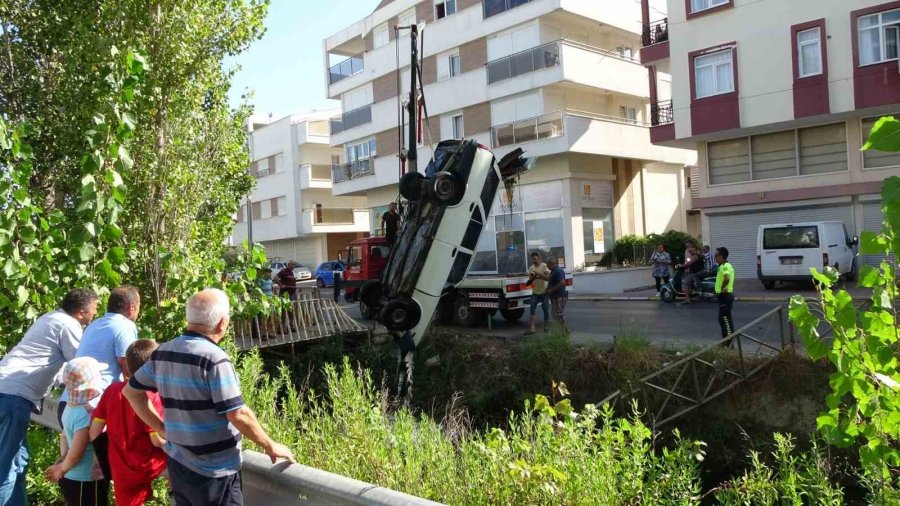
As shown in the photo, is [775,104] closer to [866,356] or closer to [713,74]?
[713,74]

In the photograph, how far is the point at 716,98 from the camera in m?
25.0

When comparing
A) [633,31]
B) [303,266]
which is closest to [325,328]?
[633,31]

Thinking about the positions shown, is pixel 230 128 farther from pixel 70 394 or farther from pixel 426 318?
pixel 426 318

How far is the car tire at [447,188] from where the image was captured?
482 inches

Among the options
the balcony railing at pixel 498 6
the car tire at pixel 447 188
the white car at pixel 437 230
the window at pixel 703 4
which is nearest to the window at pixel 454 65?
the balcony railing at pixel 498 6

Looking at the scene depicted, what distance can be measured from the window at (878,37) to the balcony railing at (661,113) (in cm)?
647

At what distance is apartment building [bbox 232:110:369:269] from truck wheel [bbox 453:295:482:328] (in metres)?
32.3

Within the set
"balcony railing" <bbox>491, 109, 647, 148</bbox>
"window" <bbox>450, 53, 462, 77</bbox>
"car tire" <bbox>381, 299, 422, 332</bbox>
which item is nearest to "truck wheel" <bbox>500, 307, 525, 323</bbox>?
"car tire" <bbox>381, 299, 422, 332</bbox>

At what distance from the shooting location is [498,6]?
1198 inches

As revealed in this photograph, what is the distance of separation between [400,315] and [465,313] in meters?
5.03

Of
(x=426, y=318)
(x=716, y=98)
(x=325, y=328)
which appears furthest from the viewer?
(x=716, y=98)

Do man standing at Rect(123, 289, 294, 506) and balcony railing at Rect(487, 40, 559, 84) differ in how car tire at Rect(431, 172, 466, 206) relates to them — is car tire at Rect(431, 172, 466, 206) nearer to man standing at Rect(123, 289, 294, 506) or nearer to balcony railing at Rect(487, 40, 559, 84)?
man standing at Rect(123, 289, 294, 506)

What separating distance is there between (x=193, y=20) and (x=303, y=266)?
42.0 metres

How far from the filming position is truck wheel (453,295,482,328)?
676 inches
